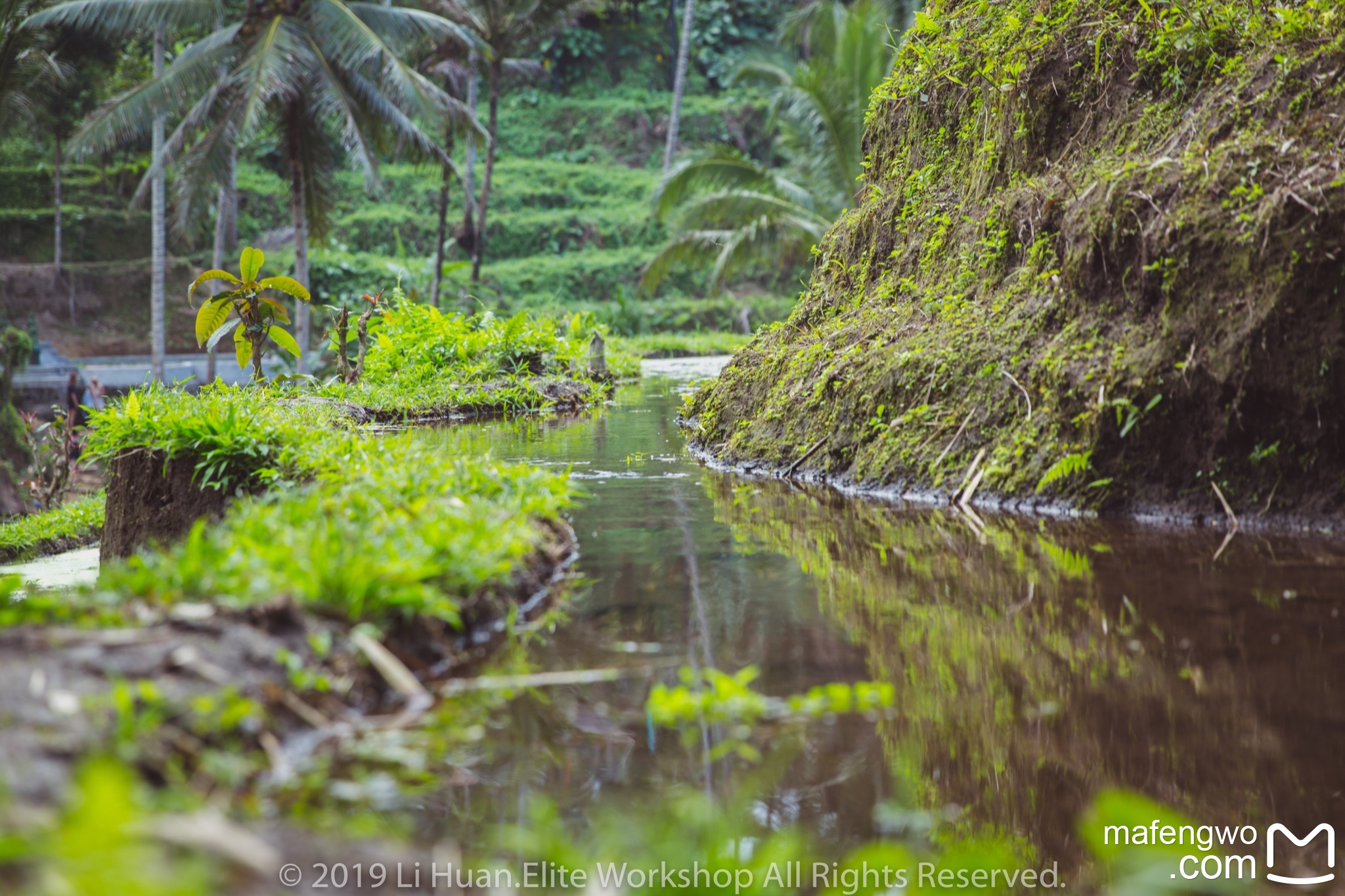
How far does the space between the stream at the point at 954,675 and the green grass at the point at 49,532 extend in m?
7.11

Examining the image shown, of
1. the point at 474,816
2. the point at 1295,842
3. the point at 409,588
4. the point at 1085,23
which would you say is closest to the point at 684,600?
the point at 409,588

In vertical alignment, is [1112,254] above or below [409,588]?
above

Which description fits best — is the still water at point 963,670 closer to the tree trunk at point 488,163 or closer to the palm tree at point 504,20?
the palm tree at point 504,20

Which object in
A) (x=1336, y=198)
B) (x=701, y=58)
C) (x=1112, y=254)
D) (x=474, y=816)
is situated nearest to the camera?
(x=474, y=816)

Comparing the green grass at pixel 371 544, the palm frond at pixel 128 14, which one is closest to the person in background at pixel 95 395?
the palm frond at pixel 128 14

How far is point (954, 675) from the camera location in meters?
2.58

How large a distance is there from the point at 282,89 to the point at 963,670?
572 inches

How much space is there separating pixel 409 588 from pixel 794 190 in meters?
15.8

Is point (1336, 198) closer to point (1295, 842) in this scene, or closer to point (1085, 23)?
point (1085, 23)

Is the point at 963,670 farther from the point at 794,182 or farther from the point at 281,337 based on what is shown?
the point at 794,182

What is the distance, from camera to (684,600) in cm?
329

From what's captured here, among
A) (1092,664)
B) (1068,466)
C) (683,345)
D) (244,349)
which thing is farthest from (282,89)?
(1092,664)

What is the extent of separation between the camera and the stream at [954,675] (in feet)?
6.39

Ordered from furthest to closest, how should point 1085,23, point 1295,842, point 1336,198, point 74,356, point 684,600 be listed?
point 74,356
point 1085,23
point 1336,198
point 684,600
point 1295,842
